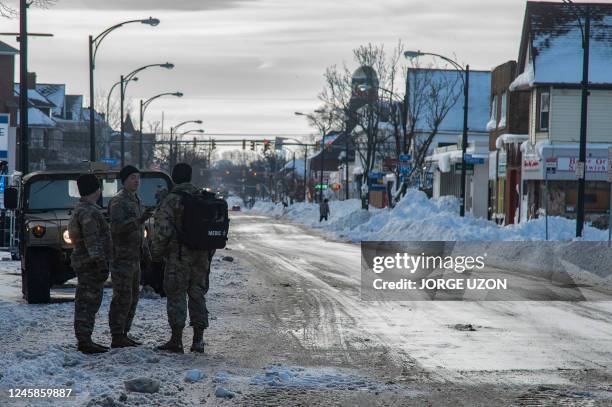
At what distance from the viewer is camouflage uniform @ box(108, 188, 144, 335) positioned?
10586mm

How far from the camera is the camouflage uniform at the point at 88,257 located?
10195 mm

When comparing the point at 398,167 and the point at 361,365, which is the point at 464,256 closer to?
the point at 361,365

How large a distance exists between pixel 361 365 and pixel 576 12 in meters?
37.0

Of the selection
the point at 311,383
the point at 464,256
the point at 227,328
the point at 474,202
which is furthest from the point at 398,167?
the point at 311,383

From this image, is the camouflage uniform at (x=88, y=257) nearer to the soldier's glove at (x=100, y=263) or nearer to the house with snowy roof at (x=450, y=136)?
the soldier's glove at (x=100, y=263)

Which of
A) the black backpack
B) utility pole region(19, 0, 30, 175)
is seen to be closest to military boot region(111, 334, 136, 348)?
the black backpack

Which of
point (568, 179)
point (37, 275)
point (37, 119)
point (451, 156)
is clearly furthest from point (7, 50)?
point (37, 275)

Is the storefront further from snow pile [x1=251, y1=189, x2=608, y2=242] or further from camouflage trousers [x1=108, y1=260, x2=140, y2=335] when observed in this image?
camouflage trousers [x1=108, y1=260, x2=140, y2=335]

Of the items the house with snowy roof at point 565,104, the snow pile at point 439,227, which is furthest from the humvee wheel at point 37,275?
the house with snowy roof at point 565,104

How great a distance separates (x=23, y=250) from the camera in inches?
Result: 609

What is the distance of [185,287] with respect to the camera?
10484 mm

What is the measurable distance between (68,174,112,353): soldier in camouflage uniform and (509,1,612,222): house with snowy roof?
33.6 metres

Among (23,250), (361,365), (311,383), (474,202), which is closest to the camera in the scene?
(311,383)

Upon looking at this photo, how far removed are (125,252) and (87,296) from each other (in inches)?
24.2
